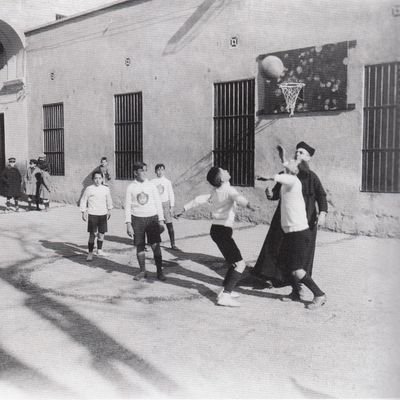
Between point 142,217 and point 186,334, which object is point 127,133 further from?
point 186,334

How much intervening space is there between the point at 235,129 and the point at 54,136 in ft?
24.4

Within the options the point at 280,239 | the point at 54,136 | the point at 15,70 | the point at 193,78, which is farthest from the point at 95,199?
the point at 15,70

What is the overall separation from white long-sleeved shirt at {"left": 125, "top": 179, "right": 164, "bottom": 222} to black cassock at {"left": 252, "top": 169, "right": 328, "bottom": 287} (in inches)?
62.1

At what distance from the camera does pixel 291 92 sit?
10711 millimetres

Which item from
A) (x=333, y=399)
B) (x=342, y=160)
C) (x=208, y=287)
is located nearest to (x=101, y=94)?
(x=342, y=160)

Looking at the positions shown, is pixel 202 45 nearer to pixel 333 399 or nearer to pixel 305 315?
pixel 305 315

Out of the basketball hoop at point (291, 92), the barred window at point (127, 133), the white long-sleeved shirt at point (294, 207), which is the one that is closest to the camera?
the white long-sleeved shirt at point (294, 207)

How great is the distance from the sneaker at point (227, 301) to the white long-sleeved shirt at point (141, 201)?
67.7 inches

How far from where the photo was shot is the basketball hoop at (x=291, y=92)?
1063 cm

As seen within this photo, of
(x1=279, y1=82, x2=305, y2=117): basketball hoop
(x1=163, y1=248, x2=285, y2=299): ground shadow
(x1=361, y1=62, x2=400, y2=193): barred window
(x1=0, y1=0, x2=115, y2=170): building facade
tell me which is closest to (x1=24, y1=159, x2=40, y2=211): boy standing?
(x1=0, y1=0, x2=115, y2=170): building facade

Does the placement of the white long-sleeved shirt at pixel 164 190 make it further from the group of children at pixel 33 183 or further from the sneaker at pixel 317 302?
the group of children at pixel 33 183

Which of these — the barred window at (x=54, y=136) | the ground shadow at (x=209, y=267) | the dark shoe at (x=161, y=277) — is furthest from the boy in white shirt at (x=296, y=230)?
the barred window at (x=54, y=136)

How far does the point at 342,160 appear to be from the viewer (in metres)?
10.2

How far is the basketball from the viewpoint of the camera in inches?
425
